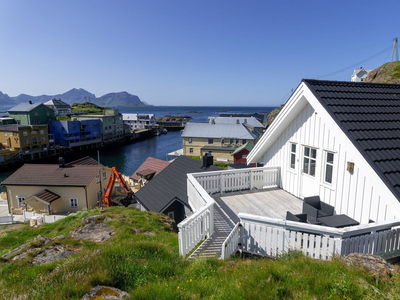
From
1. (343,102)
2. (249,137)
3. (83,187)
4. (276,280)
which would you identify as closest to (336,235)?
(276,280)

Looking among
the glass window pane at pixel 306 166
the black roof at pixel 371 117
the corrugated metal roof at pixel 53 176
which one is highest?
the black roof at pixel 371 117

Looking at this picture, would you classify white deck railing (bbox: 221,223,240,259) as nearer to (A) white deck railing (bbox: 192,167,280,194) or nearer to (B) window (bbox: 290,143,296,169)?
(A) white deck railing (bbox: 192,167,280,194)

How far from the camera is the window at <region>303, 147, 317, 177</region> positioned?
8422mm

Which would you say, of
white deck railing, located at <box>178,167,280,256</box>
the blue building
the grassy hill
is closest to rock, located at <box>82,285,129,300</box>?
the grassy hill

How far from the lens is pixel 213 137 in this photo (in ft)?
190

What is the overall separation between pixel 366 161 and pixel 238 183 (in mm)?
5140

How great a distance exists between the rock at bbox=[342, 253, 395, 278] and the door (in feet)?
12.6

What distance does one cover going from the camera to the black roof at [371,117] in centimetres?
580

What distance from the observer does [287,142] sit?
9.75 meters

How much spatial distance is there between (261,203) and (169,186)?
24.4 ft

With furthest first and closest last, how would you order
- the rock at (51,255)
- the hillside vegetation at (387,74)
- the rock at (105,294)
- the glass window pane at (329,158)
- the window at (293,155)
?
1. the hillside vegetation at (387,74)
2. the window at (293,155)
3. the glass window pane at (329,158)
4. the rock at (51,255)
5. the rock at (105,294)

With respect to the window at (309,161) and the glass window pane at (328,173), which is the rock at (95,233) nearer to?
the window at (309,161)

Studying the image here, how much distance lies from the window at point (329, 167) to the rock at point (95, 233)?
8774mm

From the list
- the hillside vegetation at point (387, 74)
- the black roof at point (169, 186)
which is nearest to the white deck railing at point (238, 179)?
the black roof at point (169, 186)
